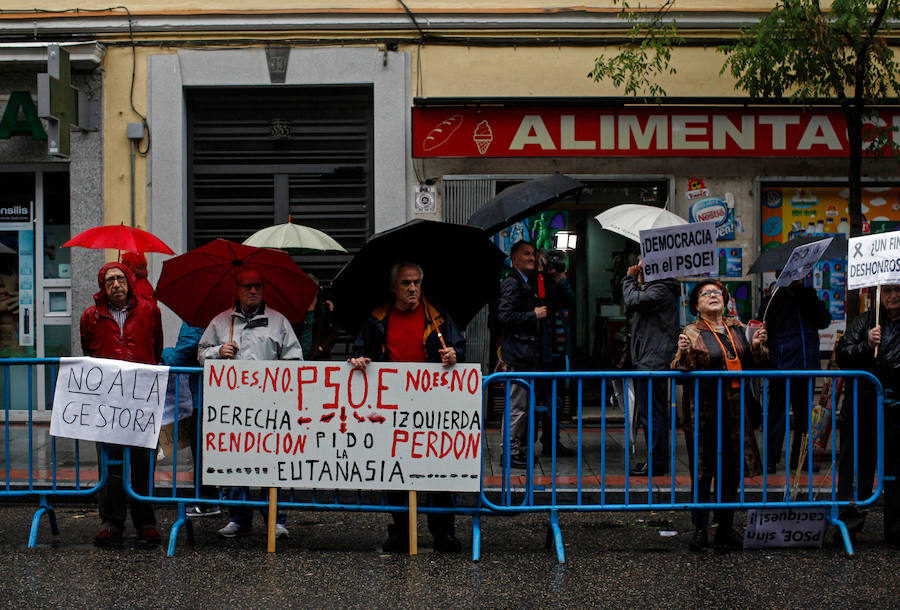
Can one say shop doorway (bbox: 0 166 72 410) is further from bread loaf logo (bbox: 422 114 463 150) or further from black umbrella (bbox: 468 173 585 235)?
black umbrella (bbox: 468 173 585 235)

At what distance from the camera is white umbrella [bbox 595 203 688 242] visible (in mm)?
8562

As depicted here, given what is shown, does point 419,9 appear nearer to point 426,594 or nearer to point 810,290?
point 810,290

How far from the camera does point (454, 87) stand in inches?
458

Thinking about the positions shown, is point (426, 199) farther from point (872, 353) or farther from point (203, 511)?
point (872, 353)

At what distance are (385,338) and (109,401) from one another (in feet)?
5.72

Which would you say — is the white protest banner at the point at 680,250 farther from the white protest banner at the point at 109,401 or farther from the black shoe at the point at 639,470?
the white protest banner at the point at 109,401

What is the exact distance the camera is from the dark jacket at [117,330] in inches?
270

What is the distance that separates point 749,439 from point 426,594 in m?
2.31

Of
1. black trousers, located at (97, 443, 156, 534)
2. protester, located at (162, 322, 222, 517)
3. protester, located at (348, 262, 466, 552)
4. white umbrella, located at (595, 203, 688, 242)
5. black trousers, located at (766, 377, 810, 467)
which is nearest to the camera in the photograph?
protester, located at (348, 262, 466, 552)

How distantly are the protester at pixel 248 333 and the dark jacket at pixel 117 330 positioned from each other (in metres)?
0.45

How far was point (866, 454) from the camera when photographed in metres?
6.77

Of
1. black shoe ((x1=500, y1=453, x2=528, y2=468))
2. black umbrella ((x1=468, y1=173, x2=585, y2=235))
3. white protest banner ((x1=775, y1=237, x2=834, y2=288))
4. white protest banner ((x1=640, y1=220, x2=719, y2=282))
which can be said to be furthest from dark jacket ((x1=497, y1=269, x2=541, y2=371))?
white protest banner ((x1=775, y1=237, x2=834, y2=288))

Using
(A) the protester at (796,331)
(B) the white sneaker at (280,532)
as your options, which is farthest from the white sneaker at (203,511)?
(A) the protester at (796,331)

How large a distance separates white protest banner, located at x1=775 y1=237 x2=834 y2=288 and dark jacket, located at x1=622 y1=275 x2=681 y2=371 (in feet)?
5.33
